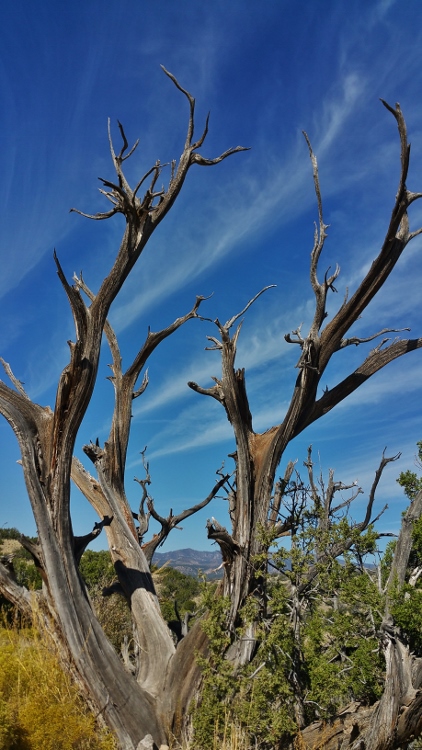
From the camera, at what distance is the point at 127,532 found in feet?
25.6

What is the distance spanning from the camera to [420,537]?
5809mm

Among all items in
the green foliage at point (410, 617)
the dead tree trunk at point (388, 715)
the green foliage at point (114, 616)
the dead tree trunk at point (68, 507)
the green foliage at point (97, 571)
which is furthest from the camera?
the green foliage at point (97, 571)

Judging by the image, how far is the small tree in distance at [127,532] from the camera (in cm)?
575

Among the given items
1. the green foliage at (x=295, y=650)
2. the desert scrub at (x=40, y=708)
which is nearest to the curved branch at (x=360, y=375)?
the green foliage at (x=295, y=650)

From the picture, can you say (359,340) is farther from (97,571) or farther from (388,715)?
(97,571)

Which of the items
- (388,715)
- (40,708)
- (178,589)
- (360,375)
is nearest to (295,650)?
(388,715)

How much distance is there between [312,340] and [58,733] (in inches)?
190

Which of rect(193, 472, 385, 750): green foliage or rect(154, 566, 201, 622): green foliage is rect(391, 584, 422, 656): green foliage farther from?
rect(154, 566, 201, 622): green foliage

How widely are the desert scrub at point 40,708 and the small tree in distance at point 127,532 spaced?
0.21 meters

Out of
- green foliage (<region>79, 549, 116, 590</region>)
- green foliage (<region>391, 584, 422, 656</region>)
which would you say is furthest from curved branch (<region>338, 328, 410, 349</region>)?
green foliage (<region>79, 549, 116, 590</region>)

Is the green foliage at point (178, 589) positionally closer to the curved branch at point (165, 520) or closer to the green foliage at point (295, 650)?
the curved branch at point (165, 520)

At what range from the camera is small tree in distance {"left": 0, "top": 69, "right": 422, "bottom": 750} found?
5.75 m

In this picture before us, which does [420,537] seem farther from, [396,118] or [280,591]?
[396,118]

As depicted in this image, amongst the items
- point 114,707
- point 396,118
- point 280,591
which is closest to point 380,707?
point 280,591
